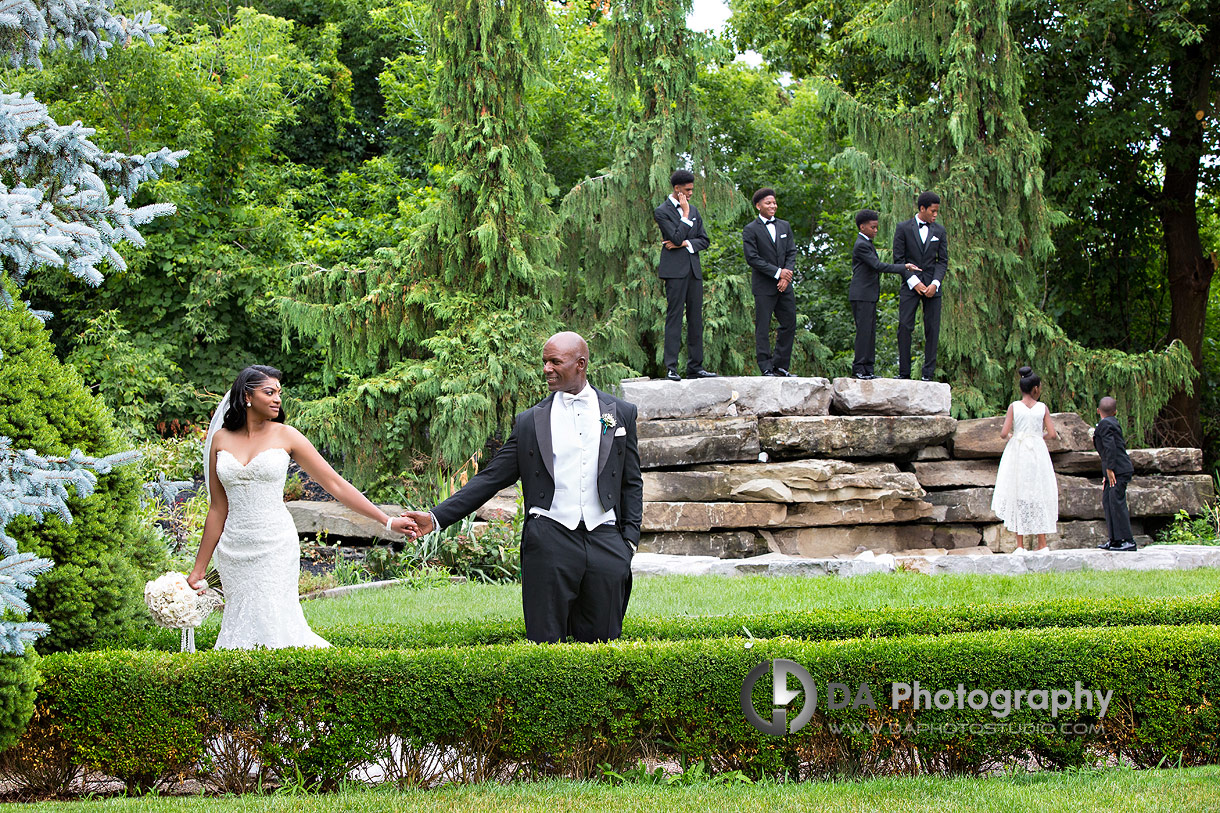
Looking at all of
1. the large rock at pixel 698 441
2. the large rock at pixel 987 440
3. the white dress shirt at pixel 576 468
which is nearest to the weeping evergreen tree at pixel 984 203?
the large rock at pixel 987 440

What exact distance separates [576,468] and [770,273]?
8272 millimetres

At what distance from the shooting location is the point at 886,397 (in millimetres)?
13258

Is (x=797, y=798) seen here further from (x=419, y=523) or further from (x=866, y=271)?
(x=866, y=271)

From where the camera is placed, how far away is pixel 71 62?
19.7 m

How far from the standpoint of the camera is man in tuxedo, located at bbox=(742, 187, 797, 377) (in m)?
12.7

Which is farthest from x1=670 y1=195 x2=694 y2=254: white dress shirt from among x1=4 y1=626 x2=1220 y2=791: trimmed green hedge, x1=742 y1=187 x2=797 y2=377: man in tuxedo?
x1=4 y1=626 x2=1220 y2=791: trimmed green hedge

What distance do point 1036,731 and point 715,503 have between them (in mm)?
7616

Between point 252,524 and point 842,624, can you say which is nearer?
point 252,524

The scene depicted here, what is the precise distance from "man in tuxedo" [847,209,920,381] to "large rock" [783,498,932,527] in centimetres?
166

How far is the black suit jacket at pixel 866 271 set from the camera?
13.2 meters

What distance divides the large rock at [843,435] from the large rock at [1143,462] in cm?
226

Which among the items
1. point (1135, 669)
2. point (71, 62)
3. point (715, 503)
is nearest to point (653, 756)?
point (1135, 669)

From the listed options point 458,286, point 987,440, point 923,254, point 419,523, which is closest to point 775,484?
point 987,440

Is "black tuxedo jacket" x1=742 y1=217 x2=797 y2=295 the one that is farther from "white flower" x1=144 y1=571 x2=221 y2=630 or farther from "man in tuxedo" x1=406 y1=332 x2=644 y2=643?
"white flower" x1=144 y1=571 x2=221 y2=630
